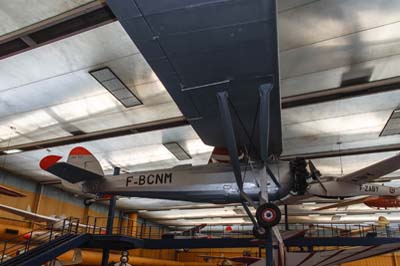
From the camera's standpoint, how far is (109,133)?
39.6 feet

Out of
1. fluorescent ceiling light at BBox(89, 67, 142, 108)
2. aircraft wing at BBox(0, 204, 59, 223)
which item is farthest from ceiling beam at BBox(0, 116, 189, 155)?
aircraft wing at BBox(0, 204, 59, 223)

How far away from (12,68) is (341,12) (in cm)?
757

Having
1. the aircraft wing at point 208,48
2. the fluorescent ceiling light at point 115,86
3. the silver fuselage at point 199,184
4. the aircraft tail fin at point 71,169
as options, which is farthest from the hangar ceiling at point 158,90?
the silver fuselage at point 199,184

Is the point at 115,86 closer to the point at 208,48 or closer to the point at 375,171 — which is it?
the point at 208,48

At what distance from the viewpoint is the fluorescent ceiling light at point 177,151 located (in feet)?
43.7

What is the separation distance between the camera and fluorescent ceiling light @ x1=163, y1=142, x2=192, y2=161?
43.7 ft

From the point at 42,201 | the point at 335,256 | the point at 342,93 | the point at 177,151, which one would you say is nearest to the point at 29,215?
the point at 42,201

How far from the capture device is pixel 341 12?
633cm

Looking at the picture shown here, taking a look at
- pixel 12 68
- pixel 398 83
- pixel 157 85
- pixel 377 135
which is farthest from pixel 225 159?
pixel 377 135

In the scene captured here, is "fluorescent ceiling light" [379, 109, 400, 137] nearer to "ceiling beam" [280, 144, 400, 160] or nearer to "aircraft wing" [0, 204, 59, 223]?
"ceiling beam" [280, 144, 400, 160]

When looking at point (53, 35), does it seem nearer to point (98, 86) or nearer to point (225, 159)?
point (98, 86)

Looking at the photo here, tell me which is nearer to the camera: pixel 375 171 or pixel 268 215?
pixel 268 215

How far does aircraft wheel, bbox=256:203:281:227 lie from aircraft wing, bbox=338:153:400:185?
2.50 m

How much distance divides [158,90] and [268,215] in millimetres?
4814
